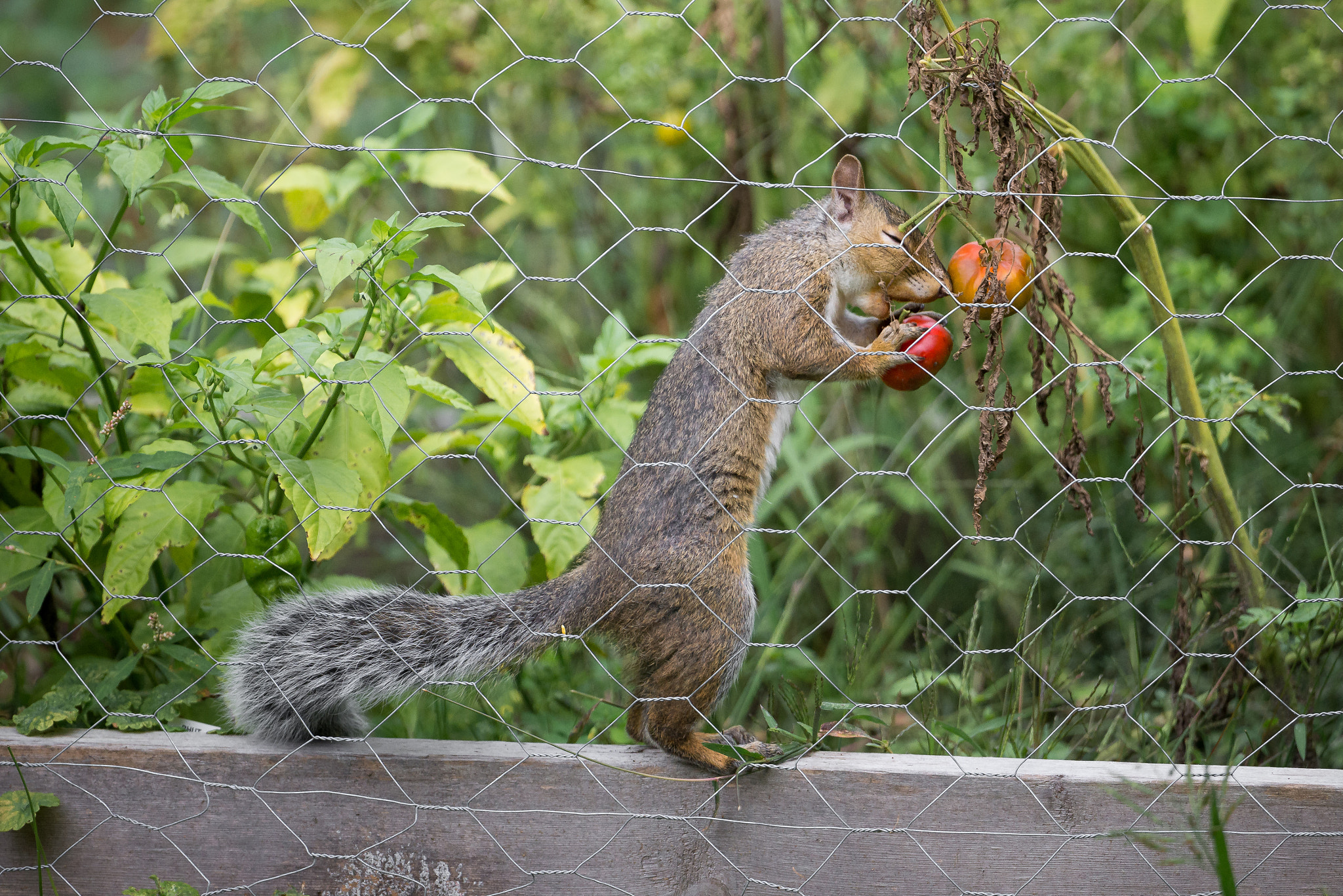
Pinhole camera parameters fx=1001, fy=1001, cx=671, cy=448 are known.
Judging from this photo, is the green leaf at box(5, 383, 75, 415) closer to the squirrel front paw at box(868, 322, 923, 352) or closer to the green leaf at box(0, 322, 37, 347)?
the green leaf at box(0, 322, 37, 347)

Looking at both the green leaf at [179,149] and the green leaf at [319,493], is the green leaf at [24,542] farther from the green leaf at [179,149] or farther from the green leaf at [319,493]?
the green leaf at [179,149]

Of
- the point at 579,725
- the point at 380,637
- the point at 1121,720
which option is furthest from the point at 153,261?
the point at 1121,720

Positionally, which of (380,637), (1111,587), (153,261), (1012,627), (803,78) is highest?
(803,78)

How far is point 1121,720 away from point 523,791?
1482mm

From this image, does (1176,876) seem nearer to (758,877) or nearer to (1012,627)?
(758,877)

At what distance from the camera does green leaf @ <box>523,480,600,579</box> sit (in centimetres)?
243

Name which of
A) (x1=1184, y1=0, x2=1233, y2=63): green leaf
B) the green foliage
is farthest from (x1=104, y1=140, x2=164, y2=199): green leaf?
(x1=1184, y1=0, x2=1233, y2=63): green leaf

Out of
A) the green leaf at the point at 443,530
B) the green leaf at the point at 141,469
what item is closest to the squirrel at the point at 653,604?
the green leaf at the point at 443,530

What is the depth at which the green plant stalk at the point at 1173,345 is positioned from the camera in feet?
6.69

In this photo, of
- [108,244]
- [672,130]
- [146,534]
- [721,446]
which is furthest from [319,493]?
[672,130]

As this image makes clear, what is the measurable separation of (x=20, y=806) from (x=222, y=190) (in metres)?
1.33

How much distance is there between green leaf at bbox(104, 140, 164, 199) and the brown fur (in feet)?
3.63

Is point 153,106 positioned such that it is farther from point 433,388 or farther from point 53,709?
point 53,709

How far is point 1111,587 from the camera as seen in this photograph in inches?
123
